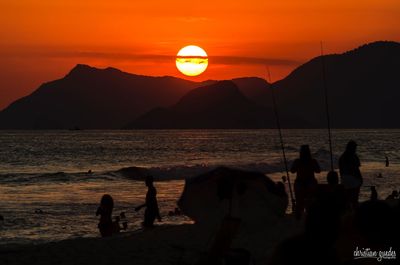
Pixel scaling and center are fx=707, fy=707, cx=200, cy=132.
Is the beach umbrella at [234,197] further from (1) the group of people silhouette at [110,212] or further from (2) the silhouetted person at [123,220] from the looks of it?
(2) the silhouetted person at [123,220]

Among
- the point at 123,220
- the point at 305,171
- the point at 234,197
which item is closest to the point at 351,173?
the point at 305,171

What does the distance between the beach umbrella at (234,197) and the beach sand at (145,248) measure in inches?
19.6

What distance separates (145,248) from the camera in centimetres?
1330

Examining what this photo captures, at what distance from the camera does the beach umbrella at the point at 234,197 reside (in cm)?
1028

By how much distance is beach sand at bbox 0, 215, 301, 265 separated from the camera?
12203mm

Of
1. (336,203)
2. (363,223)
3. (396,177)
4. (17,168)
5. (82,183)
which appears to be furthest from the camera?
(17,168)

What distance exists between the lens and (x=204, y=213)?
10.7 meters

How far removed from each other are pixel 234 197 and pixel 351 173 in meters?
4.33

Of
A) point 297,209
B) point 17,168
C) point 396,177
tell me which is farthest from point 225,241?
point 17,168

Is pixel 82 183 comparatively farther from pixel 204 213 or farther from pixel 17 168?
pixel 204 213

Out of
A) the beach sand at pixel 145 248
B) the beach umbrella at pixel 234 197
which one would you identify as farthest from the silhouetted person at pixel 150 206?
the beach umbrella at pixel 234 197

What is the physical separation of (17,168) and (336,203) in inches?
2498

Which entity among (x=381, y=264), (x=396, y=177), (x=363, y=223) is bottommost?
(x=396, y=177)

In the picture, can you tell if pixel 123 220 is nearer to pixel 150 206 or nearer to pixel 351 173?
pixel 150 206
